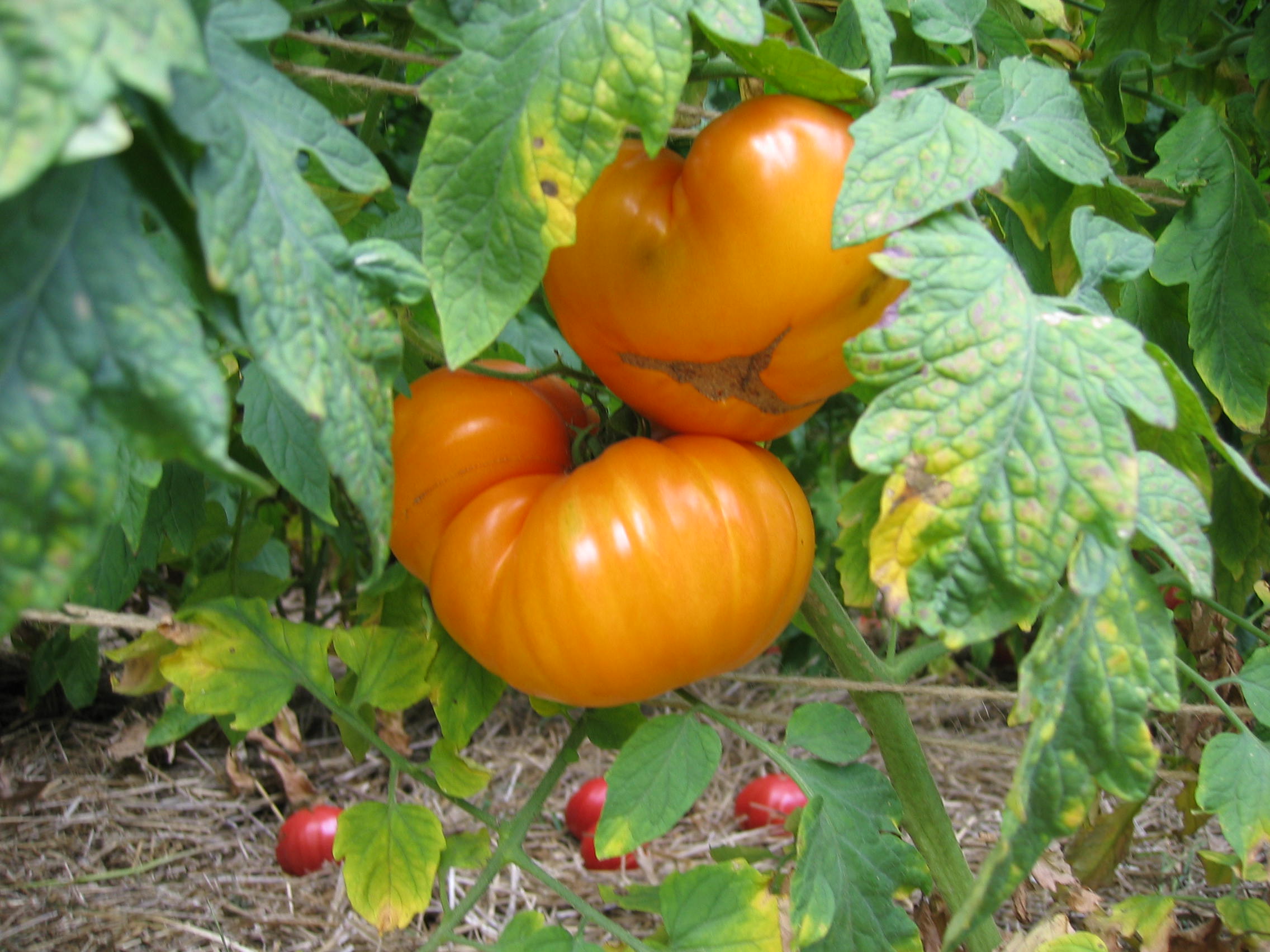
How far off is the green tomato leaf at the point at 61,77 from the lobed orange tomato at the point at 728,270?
308 mm

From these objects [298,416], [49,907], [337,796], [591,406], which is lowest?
[337,796]

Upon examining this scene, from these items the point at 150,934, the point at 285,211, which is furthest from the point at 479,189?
the point at 150,934

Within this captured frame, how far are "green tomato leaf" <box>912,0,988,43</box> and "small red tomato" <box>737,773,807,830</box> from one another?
0.90 m

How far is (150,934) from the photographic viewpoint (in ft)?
3.15

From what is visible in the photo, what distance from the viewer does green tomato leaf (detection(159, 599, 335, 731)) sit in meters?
0.70

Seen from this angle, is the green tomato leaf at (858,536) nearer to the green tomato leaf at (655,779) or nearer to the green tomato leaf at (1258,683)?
the green tomato leaf at (655,779)

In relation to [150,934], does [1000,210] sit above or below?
above

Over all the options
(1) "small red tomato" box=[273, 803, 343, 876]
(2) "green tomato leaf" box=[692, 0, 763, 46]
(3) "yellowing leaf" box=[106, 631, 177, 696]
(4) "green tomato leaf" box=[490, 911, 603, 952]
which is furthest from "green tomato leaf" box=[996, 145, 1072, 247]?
(1) "small red tomato" box=[273, 803, 343, 876]

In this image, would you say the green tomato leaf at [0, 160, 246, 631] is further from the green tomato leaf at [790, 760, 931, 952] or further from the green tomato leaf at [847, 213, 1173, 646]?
the green tomato leaf at [790, 760, 931, 952]

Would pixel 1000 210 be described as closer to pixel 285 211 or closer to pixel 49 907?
pixel 285 211

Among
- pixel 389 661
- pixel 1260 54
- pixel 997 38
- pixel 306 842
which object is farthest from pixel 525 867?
pixel 1260 54

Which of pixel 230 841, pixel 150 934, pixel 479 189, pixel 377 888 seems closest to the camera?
pixel 479 189

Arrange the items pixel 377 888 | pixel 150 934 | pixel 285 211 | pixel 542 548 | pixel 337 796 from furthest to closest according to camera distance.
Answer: pixel 337 796
pixel 150 934
pixel 377 888
pixel 542 548
pixel 285 211

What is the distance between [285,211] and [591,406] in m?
0.43
